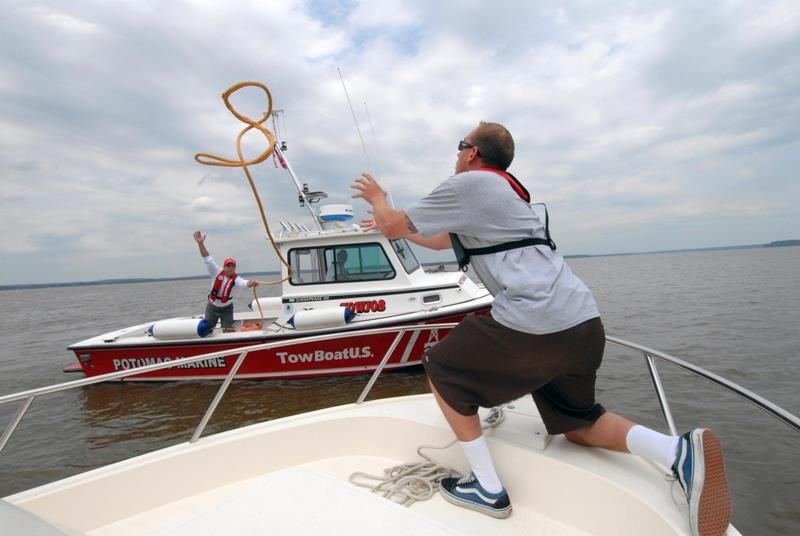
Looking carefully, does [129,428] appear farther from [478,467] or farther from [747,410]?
[747,410]

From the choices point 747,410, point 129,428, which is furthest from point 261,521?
point 747,410

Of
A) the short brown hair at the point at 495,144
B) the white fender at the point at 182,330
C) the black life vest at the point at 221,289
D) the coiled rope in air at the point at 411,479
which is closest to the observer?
the short brown hair at the point at 495,144

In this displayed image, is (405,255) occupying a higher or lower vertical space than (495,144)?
→ lower

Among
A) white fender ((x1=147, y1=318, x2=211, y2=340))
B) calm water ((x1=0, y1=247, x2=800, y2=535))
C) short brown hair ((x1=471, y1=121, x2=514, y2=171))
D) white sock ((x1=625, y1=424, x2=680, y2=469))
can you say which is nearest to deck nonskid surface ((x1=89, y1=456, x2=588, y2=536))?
white sock ((x1=625, y1=424, x2=680, y2=469))

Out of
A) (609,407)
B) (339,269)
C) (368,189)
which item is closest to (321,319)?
(339,269)

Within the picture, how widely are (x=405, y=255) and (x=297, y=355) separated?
106 inches

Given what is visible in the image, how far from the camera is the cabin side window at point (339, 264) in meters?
7.67

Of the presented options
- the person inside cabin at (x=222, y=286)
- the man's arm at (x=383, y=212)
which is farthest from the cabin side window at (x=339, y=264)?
the man's arm at (x=383, y=212)

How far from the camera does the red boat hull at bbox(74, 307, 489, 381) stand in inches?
278

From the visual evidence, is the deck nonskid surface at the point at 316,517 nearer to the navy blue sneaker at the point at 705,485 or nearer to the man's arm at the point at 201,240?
the navy blue sneaker at the point at 705,485

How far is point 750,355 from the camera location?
8.60m

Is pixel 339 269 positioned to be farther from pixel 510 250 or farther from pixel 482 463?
pixel 510 250

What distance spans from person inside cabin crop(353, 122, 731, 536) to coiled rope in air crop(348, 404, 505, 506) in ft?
0.71

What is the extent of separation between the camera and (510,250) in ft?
5.46
